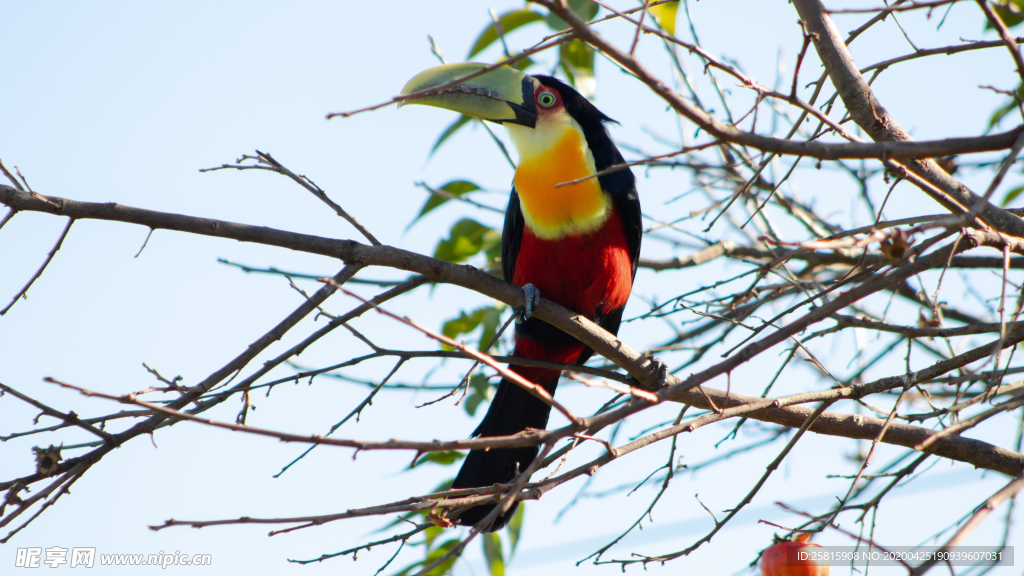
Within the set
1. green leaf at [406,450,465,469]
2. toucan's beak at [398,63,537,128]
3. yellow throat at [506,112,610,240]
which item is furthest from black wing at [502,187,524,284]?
green leaf at [406,450,465,469]

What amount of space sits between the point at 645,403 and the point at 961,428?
0.91m

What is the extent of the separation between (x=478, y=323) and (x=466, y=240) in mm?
565

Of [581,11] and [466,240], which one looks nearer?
[581,11]

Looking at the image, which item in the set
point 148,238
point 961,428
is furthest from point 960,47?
point 148,238

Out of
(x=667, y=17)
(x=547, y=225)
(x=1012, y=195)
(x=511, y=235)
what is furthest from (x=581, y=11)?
(x=1012, y=195)

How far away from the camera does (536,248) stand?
404cm

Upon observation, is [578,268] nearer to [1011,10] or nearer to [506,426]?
[506,426]

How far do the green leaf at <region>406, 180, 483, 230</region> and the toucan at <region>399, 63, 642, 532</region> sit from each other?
365mm

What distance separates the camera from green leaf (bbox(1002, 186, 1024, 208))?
469 centimetres

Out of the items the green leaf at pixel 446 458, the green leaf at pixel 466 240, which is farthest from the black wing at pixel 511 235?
the green leaf at pixel 446 458

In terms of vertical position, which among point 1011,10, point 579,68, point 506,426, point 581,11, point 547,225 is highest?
point 579,68

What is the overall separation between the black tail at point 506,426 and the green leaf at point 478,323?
0.45 meters

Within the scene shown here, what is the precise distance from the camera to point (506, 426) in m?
4.24

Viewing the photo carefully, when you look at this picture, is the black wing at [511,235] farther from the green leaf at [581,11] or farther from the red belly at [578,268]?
the green leaf at [581,11]
